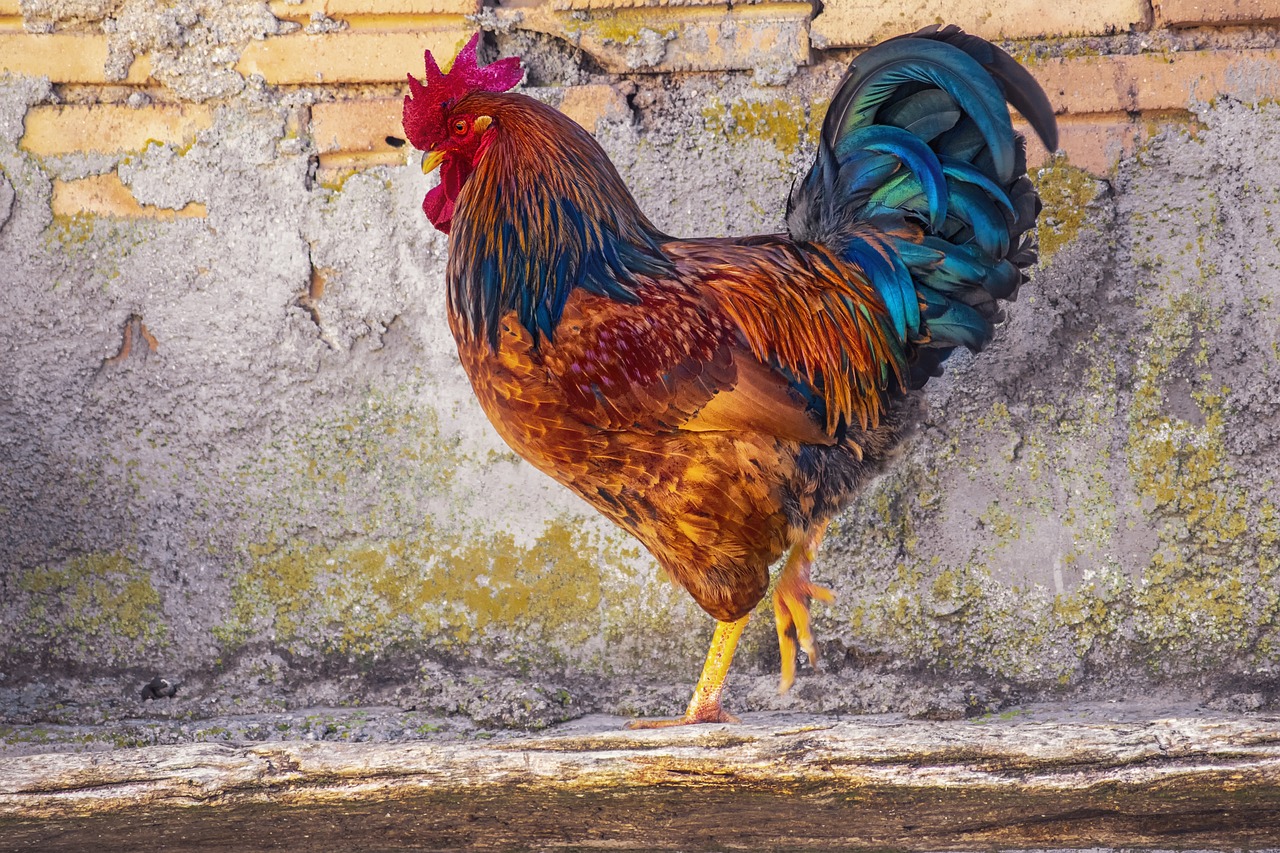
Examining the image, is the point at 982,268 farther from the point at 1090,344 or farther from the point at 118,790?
the point at 118,790

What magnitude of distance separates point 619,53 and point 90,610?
1.81m

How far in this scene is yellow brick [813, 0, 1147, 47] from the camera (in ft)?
7.74

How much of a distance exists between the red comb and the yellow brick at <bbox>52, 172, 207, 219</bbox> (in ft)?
2.82

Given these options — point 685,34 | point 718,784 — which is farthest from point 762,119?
point 718,784

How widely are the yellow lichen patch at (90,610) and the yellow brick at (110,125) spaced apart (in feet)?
3.21

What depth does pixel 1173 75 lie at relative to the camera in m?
2.34

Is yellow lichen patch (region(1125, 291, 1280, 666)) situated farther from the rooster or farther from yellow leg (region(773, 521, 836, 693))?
yellow leg (region(773, 521, 836, 693))

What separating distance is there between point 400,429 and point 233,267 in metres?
0.55

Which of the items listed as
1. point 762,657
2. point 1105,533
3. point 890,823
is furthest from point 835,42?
point 890,823

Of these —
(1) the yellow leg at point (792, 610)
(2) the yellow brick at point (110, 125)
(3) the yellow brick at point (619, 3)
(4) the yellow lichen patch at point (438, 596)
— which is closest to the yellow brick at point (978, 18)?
(3) the yellow brick at point (619, 3)

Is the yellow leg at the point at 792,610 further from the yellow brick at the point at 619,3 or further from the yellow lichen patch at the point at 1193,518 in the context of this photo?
the yellow brick at the point at 619,3

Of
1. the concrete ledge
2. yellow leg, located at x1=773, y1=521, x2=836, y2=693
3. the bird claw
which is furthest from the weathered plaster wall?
the concrete ledge

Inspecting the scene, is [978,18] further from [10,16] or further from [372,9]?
[10,16]

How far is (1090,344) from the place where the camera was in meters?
2.44
